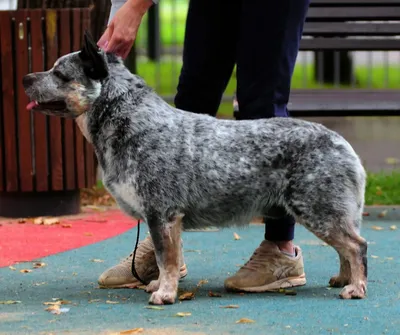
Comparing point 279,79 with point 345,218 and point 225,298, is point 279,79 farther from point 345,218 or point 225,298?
point 225,298

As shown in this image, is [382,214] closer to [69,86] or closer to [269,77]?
[269,77]

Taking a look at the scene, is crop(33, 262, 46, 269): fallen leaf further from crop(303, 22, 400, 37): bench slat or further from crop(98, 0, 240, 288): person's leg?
crop(303, 22, 400, 37): bench slat

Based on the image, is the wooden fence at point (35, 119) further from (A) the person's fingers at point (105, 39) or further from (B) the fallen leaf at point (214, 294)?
(B) the fallen leaf at point (214, 294)

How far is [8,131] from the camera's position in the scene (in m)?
7.54

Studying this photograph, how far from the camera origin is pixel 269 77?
5.23 metres

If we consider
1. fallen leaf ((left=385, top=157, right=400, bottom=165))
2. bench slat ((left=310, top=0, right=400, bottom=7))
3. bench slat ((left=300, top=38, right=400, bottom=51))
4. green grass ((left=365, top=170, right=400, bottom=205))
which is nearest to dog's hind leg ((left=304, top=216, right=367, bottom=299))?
green grass ((left=365, top=170, right=400, bottom=205))

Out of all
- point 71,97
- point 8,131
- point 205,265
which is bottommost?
point 205,265

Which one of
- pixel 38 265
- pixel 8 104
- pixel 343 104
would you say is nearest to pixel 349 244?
pixel 38 265

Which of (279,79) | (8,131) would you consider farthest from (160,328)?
(8,131)

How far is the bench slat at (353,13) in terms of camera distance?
8711 mm

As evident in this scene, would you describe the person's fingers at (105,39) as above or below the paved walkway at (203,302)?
above

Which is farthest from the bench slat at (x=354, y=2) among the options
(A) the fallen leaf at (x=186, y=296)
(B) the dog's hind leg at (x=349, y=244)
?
(A) the fallen leaf at (x=186, y=296)

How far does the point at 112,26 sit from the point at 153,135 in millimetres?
571

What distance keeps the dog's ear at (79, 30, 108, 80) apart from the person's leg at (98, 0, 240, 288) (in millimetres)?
656
